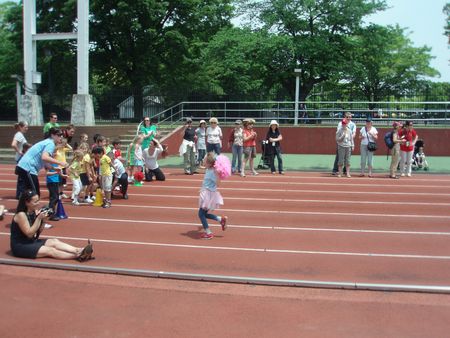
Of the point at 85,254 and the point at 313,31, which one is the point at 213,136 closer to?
the point at 85,254

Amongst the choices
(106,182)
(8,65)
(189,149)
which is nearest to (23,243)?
(106,182)

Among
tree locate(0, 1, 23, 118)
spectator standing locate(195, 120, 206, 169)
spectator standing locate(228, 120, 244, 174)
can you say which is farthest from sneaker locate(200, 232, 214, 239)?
tree locate(0, 1, 23, 118)

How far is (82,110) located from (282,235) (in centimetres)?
1635

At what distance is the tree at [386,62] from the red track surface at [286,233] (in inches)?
595

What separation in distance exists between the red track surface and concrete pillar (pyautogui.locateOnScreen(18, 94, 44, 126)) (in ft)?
35.9

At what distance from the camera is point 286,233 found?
8703 millimetres

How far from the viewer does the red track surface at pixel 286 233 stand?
664cm

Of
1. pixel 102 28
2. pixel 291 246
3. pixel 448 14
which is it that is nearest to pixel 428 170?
pixel 291 246

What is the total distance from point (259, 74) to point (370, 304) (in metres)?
24.9

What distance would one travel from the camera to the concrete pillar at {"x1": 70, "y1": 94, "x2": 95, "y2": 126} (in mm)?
22312

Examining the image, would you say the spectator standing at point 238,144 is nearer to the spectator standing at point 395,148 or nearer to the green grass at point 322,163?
the green grass at point 322,163

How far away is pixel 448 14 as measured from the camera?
4247 centimetres

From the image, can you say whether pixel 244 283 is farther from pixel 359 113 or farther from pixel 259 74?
pixel 259 74

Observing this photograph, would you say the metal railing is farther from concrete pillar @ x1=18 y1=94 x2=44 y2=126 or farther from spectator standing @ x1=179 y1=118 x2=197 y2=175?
spectator standing @ x1=179 y1=118 x2=197 y2=175
